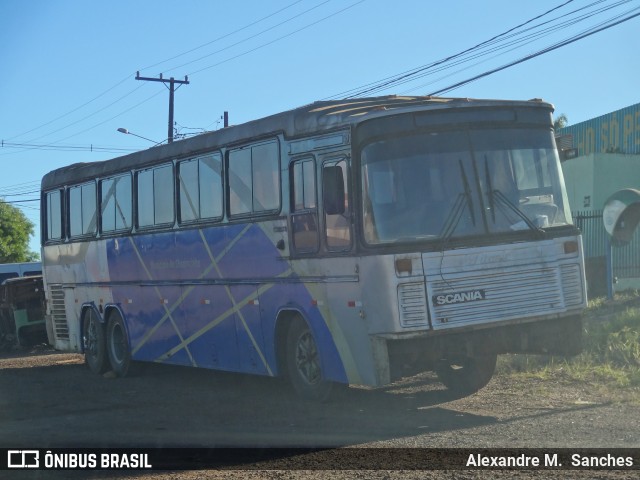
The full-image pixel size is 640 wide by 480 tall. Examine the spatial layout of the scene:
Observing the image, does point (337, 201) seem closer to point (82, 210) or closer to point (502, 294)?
point (502, 294)

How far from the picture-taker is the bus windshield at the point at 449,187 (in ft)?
34.7

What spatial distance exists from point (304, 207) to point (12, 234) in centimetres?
6563

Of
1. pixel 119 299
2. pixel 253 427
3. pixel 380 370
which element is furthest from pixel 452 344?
pixel 119 299

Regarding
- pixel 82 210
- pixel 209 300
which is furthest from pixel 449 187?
pixel 82 210

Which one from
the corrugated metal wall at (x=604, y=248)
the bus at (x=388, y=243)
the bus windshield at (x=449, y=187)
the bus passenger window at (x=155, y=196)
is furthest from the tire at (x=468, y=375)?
the corrugated metal wall at (x=604, y=248)

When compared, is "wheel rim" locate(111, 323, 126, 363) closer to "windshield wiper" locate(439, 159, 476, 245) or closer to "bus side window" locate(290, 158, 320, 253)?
"bus side window" locate(290, 158, 320, 253)

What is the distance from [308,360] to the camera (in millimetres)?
12047

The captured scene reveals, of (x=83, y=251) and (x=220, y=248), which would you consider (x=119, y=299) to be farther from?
(x=220, y=248)

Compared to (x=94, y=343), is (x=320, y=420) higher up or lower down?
lower down

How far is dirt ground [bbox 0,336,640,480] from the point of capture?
8727 mm

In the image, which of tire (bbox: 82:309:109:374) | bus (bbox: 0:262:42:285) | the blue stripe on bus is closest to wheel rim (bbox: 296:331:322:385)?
the blue stripe on bus

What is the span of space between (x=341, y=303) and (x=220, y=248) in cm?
318

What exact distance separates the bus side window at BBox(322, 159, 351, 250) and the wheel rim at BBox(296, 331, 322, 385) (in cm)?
139

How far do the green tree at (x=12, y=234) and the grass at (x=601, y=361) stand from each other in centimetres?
6247
